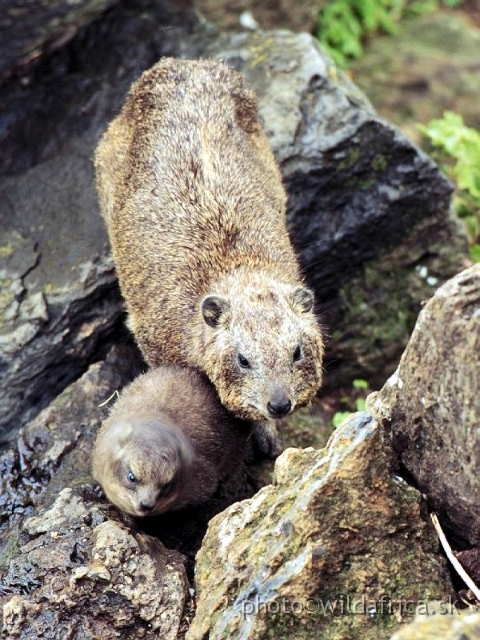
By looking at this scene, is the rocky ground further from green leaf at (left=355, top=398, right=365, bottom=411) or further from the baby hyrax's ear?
the baby hyrax's ear

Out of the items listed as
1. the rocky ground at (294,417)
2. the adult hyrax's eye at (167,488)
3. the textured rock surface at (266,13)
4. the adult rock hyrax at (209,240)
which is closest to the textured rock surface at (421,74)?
the textured rock surface at (266,13)

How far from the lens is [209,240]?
8.45 meters

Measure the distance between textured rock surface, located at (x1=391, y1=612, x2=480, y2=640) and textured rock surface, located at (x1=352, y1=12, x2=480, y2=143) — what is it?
31.9 ft

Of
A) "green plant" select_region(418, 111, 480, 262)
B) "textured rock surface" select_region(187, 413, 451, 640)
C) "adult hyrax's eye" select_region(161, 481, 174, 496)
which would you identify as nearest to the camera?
"textured rock surface" select_region(187, 413, 451, 640)

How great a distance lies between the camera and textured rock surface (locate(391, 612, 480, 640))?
4523 millimetres

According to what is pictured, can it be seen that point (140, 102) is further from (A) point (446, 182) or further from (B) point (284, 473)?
(B) point (284, 473)

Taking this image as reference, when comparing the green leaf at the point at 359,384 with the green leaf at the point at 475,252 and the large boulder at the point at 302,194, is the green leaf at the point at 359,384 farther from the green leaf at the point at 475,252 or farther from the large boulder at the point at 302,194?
the green leaf at the point at 475,252

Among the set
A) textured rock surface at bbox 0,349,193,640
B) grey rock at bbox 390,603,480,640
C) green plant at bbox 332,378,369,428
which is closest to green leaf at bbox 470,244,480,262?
green plant at bbox 332,378,369,428

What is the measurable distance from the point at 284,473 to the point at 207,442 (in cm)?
125

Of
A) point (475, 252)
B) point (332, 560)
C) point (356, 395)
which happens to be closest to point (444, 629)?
point (332, 560)

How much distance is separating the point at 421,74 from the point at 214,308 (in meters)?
8.35

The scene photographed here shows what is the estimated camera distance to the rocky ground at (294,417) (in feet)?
18.8

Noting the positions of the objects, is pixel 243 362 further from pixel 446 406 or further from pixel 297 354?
pixel 446 406

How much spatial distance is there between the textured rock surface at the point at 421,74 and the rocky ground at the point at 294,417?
346 centimetres
